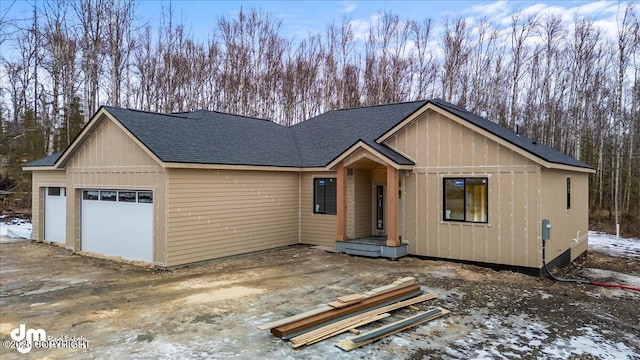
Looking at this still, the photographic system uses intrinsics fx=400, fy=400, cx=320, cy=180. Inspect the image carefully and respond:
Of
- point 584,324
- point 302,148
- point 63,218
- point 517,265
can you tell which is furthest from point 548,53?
point 63,218

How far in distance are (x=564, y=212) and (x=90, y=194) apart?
1437 cm

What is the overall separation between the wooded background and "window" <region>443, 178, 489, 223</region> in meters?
14.3

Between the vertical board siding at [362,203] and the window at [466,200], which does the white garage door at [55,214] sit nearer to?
the vertical board siding at [362,203]

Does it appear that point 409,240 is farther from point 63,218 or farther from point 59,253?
point 63,218

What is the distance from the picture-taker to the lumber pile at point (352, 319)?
547 centimetres

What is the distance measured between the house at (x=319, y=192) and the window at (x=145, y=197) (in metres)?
0.03

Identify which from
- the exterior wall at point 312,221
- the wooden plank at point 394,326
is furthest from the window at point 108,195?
the wooden plank at point 394,326

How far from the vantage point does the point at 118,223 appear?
38.6 feet

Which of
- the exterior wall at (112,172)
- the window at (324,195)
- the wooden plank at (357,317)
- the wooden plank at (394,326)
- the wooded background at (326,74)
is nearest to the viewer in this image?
the wooden plank at (394,326)

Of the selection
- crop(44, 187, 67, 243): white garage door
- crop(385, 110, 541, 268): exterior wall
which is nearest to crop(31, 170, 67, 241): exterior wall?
crop(44, 187, 67, 243): white garage door

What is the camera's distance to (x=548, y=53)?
24688mm

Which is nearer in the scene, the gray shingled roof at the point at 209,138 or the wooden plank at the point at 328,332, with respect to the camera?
the wooden plank at the point at 328,332

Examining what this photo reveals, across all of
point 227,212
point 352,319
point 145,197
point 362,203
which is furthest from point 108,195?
point 352,319

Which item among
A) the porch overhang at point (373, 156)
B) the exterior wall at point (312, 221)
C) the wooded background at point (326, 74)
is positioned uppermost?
the wooded background at point (326, 74)
